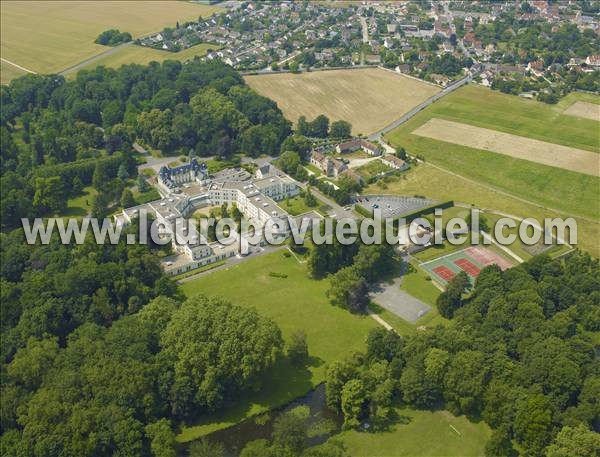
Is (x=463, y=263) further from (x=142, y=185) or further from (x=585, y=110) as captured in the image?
(x=585, y=110)

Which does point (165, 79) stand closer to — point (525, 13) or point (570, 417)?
point (570, 417)

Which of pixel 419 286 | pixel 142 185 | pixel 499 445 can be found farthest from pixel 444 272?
pixel 142 185

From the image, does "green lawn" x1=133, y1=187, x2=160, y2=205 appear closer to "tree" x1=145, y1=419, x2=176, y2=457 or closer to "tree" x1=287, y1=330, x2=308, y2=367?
"tree" x1=287, y1=330, x2=308, y2=367

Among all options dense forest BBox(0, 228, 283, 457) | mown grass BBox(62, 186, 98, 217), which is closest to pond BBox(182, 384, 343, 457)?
dense forest BBox(0, 228, 283, 457)

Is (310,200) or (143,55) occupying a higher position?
(143,55)

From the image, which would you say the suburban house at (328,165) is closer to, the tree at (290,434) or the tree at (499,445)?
the tree at (290,434)

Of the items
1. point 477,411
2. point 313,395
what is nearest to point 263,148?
point 313,395
